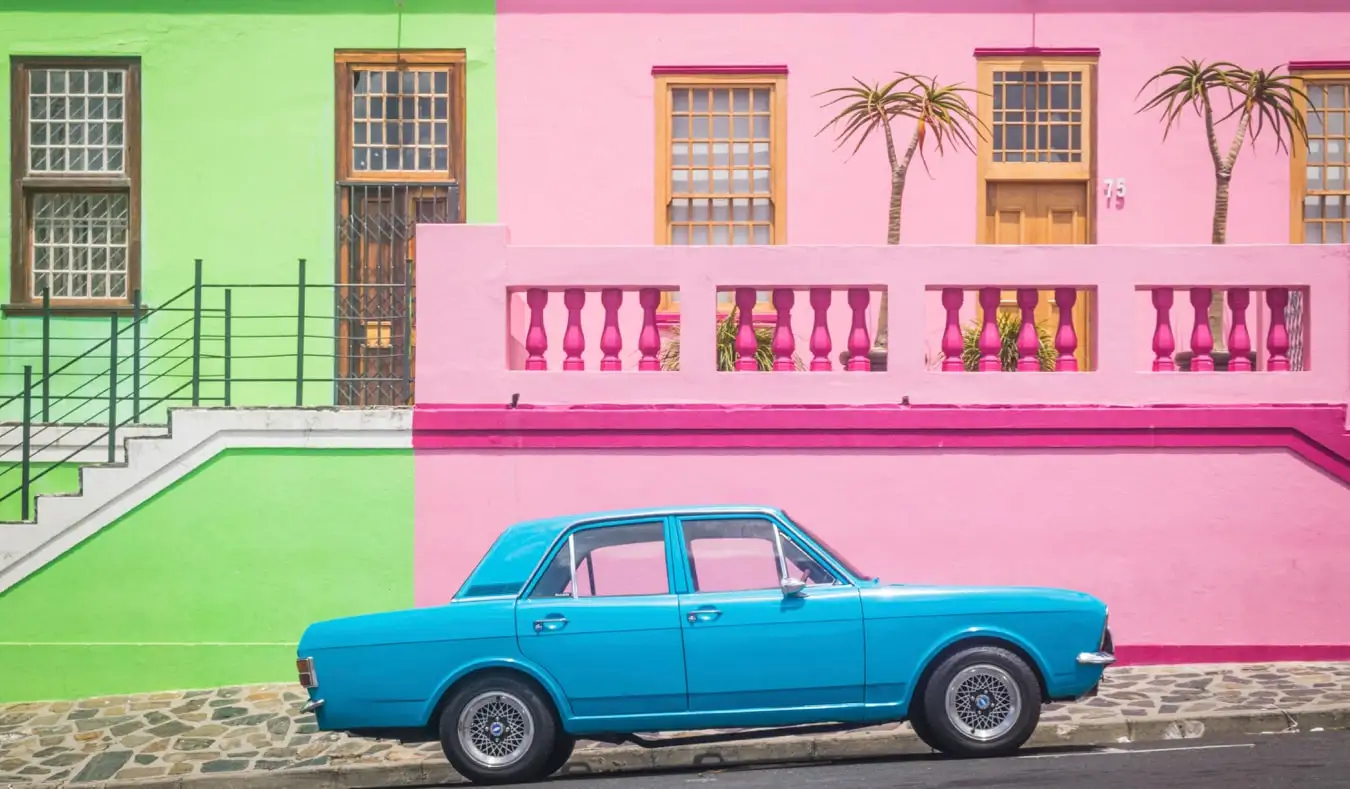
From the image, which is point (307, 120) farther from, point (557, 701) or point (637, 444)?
point (557, 701)

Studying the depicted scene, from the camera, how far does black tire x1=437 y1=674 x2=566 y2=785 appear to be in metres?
8.66

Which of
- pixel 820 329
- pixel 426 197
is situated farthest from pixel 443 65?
pixel 820 329

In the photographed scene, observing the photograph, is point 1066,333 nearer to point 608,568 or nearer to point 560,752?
point 608,568

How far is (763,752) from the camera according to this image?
924 centimetres

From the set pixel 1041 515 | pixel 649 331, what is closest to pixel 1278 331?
pixel 1041 515

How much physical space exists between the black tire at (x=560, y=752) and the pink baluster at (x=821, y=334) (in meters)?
3.60

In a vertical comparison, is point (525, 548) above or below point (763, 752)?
above

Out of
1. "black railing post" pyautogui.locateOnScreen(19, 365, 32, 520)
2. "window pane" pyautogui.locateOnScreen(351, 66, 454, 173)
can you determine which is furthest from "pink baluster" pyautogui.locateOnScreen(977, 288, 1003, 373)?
"black railing post" pyautogui.locateOnScreen(19, 365, 32, 520)

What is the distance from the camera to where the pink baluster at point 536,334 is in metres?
11.7

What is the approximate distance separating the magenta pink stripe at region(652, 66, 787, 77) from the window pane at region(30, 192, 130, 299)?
15.5ft

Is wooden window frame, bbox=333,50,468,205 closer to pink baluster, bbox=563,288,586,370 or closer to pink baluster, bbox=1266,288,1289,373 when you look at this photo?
pink baluster, bbox=563,288,586,370

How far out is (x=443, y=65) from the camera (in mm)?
14586

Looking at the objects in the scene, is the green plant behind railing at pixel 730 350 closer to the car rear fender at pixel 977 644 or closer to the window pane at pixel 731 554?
the window pane at pixel 731 554

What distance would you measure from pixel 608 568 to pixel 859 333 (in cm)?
344
